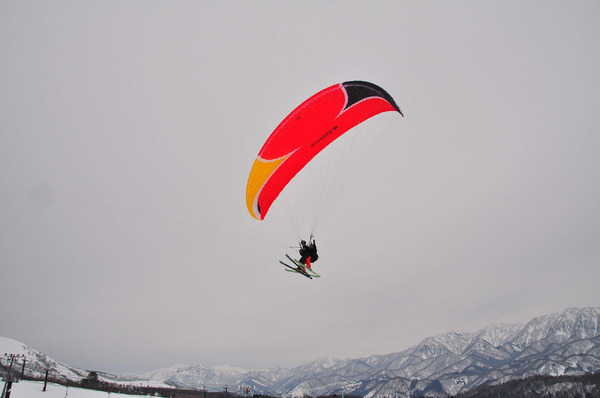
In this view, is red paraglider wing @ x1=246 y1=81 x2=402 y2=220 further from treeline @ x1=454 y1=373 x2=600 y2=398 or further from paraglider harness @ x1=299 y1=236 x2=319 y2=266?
treeline @ x1=454 y1=373 x2=600 y2=398

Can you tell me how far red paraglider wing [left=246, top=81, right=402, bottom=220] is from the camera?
1573cm

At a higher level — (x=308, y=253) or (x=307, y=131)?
(x=307, y=131)

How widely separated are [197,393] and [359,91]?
18499cm

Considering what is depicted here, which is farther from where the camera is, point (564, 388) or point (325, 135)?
point (564, 388)

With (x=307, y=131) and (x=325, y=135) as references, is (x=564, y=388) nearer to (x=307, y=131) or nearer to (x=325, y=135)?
(x=325, y=135)

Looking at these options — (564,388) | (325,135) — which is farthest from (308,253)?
(564,388)

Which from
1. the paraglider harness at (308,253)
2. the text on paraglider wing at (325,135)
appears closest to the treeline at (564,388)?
the paraglider harness at (308,253)

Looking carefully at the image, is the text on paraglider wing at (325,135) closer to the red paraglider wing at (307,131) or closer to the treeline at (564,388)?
the red paraglider wing at (307,131)

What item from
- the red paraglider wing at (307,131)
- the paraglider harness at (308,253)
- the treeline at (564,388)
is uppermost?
the red paraglider wing at (307,131)

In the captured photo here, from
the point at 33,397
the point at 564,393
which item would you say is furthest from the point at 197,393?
the point at 564,393

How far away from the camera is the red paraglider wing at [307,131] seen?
15727mm

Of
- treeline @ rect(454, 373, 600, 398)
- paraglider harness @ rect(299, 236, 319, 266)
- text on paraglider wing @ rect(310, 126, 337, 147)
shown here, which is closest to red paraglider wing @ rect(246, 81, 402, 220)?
text on paraglider wing @ rect(310, 126, 337, 147)

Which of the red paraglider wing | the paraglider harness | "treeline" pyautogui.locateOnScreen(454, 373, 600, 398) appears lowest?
"treeline" pyautogui.locateOnScreen(454, 373, 600, 398)

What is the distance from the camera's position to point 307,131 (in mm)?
16375
